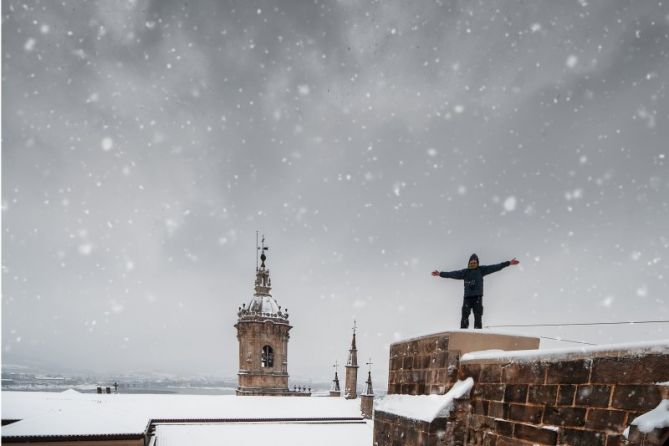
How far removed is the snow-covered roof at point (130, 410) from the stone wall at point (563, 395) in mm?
16056

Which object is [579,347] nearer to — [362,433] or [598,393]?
[598,393]

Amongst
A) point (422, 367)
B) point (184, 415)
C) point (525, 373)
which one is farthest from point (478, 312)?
point (184, 415)

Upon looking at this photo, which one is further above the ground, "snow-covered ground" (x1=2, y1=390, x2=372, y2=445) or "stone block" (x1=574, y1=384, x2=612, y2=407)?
"stone block" (x1=574, y1=384, x2=612, y2=407)

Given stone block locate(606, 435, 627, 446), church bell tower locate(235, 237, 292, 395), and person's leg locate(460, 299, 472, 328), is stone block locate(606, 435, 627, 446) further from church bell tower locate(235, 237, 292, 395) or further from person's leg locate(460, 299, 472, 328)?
church bell tower locate(235, 237, 292, 395)

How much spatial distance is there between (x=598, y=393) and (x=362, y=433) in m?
22.0

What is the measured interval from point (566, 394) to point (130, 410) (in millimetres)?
26012

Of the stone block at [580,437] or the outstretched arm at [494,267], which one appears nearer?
the stone block at [580,437]

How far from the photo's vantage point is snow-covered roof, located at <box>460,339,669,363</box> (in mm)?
2820

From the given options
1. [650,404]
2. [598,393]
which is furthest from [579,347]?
[650,404]

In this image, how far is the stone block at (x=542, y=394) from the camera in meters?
3.47

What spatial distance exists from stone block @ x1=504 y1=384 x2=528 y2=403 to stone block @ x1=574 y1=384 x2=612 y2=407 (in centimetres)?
54

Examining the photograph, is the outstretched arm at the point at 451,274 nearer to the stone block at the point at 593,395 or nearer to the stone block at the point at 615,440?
the stone block at the point at 593,395

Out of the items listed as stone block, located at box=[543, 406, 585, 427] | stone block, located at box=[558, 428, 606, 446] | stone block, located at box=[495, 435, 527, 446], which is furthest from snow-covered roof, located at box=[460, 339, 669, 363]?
stone block, located at box=[495, 435, 527, 446]

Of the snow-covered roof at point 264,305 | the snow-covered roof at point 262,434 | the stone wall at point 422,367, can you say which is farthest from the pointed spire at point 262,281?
the stone wall at point 422,367
